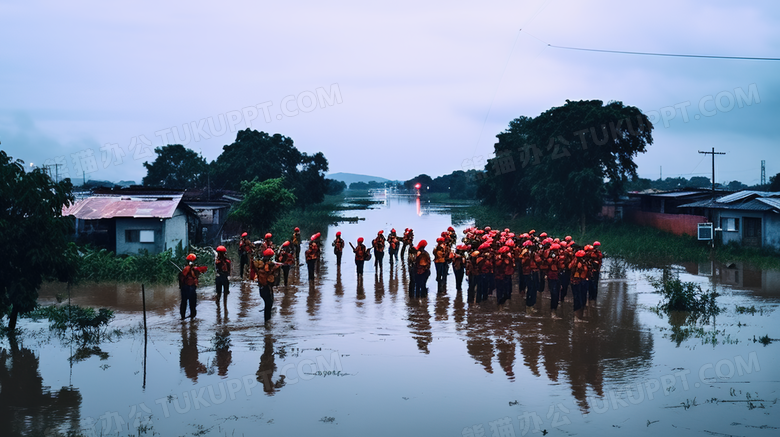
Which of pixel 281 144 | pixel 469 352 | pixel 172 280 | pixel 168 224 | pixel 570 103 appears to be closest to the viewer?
pixel 469 352

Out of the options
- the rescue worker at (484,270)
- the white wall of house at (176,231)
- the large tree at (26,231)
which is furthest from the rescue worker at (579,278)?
the white wall of house at (176,231)

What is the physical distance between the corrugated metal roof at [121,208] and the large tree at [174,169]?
146 feet

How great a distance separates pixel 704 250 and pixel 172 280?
72.7ft

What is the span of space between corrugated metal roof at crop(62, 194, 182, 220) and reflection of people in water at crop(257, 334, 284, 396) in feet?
41.1

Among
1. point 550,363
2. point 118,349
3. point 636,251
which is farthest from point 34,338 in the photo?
point 636,251

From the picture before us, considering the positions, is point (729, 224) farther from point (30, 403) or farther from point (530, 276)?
point (30, 403)

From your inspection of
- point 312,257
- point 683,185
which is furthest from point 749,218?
point 683,185

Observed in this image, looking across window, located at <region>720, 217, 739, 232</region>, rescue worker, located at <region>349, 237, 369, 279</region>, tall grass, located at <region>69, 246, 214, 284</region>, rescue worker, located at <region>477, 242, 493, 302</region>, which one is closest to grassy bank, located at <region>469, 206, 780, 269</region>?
window, located at <region>720, 217, 739, 232</region>

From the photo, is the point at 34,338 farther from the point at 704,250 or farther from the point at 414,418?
the point at 704,250

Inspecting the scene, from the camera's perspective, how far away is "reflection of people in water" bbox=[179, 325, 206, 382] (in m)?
10.8

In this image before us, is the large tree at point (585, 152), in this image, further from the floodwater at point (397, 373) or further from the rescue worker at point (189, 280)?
the rescue worker at point (189, 280)

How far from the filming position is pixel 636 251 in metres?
28.9

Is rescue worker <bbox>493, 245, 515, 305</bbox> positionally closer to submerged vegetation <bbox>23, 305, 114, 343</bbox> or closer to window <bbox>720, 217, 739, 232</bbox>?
submerged vegetation <bbox>23, 305, 114, 343</bbox>

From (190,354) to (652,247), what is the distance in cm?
2356
